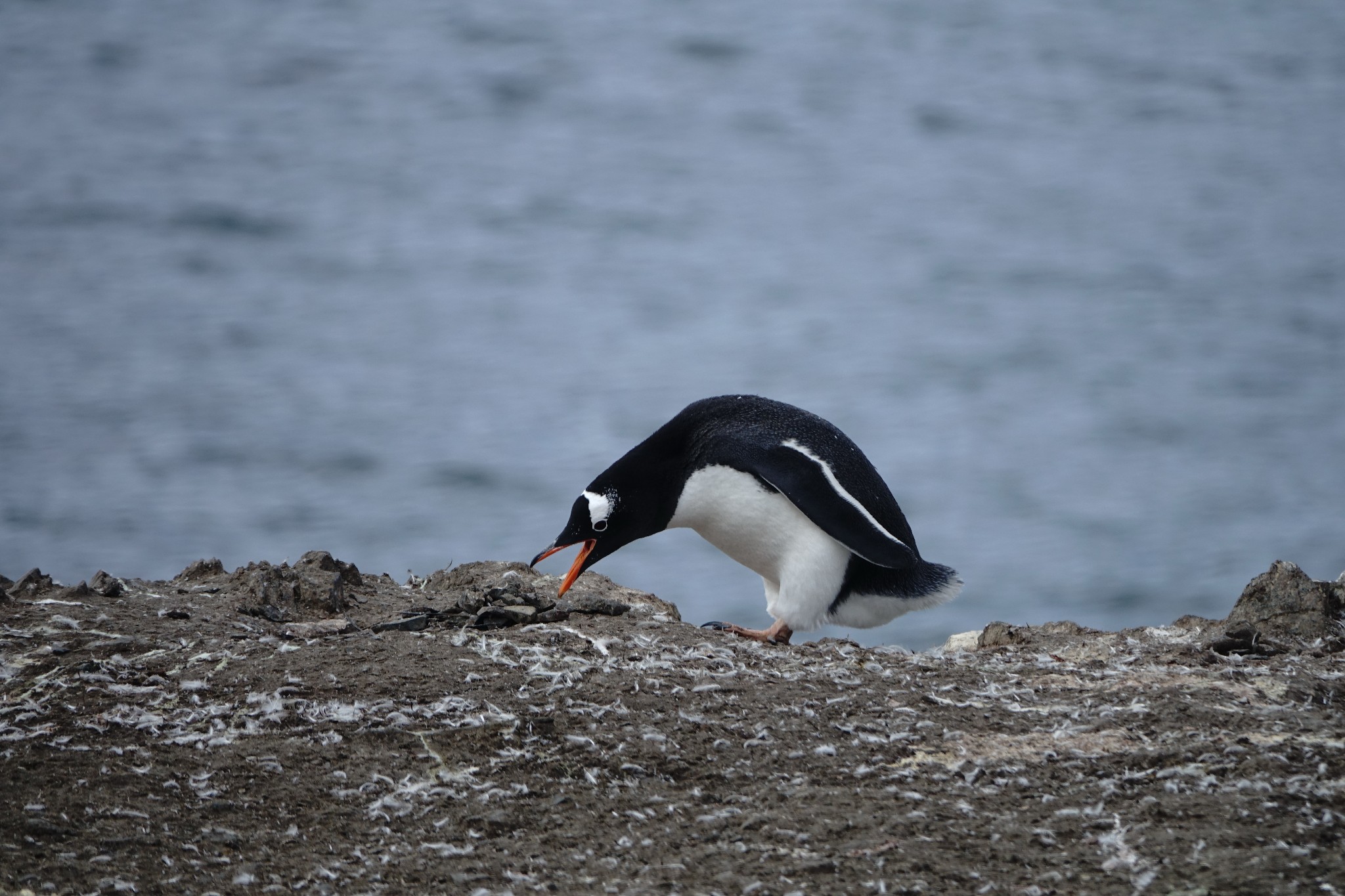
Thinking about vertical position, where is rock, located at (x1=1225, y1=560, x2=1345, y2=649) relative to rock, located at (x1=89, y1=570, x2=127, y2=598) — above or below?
above

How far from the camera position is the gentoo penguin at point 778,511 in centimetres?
456

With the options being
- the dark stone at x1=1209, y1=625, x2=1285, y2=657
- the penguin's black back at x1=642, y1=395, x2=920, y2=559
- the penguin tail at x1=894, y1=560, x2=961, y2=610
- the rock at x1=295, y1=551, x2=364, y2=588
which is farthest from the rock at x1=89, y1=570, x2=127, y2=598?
the dark stone at x1=1209, y1=625, x2=1285, y2=657

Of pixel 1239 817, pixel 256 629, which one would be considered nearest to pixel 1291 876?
pixel 1239 817

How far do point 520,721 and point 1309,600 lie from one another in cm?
241

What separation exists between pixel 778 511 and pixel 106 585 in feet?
7.35

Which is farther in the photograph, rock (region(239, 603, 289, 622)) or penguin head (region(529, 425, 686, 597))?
penguin head (region(529, 425, 686, 597))

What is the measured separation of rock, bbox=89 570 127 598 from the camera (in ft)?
13.1

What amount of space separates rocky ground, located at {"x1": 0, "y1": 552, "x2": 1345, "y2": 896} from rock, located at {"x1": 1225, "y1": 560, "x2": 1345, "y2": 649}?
0.01m

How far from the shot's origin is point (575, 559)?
4629 mm

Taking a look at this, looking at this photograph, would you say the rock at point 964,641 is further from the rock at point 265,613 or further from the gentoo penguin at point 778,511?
the rock at point 265,613

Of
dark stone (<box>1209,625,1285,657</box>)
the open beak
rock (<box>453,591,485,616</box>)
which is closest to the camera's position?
dark stone (<box>1209,625,1285,657</box>)

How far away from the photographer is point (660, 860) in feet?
8.47

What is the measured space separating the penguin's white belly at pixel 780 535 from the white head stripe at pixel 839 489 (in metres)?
0.14

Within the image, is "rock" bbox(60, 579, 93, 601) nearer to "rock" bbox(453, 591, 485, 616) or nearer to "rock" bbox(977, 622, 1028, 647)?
"rock" bbox(453, 591, 485, 616)
